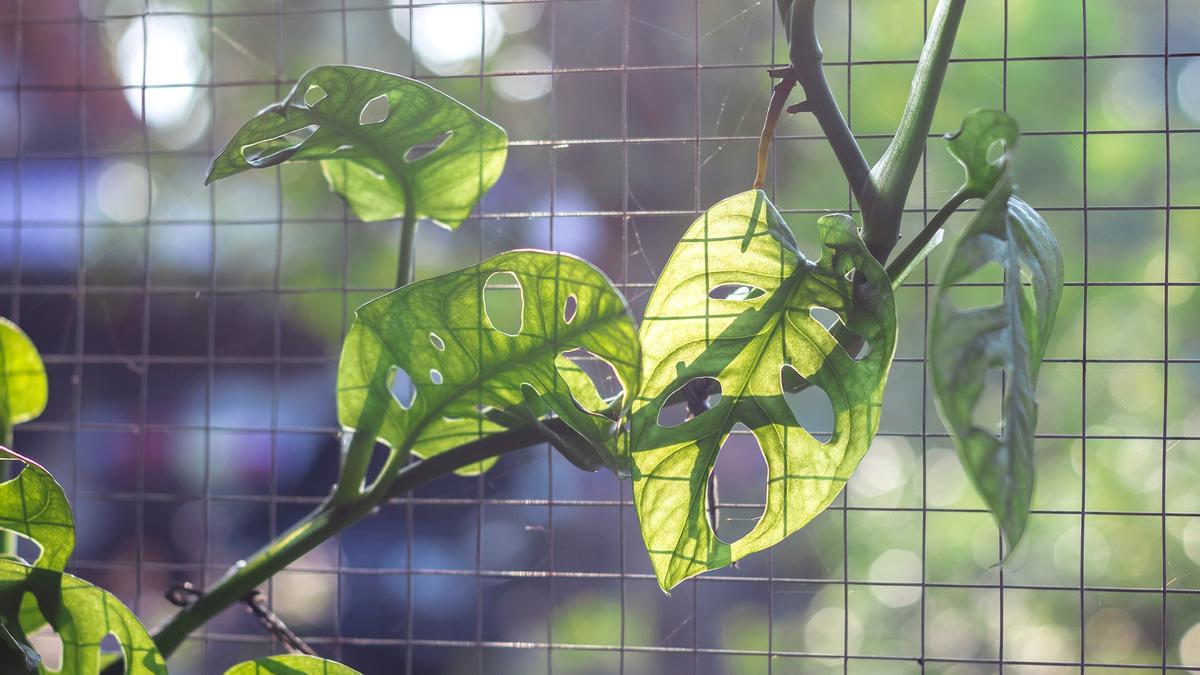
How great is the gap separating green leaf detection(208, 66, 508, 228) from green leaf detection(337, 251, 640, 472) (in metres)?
0.09

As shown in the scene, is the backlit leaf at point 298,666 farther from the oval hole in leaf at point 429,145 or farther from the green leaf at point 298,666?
the oval hole in leaf at point 429,145

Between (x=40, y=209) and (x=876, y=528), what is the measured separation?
1.37 meters

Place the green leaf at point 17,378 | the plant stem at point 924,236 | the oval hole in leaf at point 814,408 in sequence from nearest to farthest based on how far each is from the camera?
1. the plant stem at point 924,236
2. the green leaf at point 17,378
3. the oval hole in leaf at point 814,408

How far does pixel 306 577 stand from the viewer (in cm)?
153

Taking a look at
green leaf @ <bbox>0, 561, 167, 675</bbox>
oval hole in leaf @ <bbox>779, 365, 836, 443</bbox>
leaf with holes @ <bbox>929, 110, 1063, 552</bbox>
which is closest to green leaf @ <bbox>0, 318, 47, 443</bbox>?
green leaf @ <bbox>0, 561, 167, 675</bbox>

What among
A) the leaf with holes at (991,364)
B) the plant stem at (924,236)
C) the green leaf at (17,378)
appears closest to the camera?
the leaf with holes at (991,364)

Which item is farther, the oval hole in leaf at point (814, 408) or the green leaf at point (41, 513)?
the oval hole in leaf at point (814, 408)

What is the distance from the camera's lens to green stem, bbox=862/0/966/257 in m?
0.37

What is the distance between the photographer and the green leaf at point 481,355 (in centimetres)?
34

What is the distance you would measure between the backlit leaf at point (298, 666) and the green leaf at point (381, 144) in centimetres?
22

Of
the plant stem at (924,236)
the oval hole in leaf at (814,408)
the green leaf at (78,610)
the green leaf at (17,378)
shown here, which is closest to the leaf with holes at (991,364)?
the plant stem at (924,236)

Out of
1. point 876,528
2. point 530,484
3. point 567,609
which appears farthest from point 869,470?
point 530,484

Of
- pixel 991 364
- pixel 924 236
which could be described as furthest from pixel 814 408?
pixel 991 364

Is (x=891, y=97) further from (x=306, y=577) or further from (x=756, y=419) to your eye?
(x=306, y=577)
